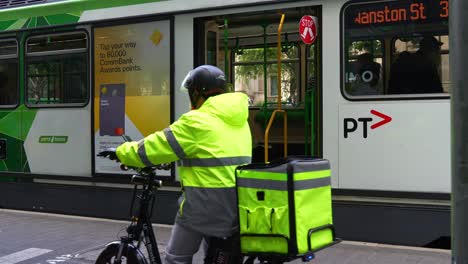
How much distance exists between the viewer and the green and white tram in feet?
17.4

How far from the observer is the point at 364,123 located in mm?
5504

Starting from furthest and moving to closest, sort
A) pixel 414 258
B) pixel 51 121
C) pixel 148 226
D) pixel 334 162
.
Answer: pixel 51 121, pixel 334 162, pixel 414 258, pixel 148 226

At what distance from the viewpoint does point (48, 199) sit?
7.59 metres

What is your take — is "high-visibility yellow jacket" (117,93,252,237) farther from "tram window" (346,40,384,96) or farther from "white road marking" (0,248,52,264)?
"white road marking" (0,248,52,264)

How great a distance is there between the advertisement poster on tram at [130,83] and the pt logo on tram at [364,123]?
207 centimetres

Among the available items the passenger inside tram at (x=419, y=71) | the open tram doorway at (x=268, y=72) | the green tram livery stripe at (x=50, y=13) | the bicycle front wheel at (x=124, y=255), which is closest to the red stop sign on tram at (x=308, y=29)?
the passenger inside tram at (x=419, y=71)

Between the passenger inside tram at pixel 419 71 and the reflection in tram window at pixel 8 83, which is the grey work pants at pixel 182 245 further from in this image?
the reflection in tram window at pixel 8 83

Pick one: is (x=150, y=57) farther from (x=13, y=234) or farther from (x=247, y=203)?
(x=247, y=203)

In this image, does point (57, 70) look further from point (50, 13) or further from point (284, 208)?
point (284, 208)

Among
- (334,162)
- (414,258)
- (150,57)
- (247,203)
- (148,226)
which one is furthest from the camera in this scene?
(150,57)

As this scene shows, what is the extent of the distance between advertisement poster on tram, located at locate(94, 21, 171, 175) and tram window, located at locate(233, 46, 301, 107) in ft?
6.37

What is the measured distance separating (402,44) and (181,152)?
3.18 metres

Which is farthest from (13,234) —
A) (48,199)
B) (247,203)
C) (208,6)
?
(247,203)

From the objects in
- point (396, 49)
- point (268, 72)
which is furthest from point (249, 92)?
point (396, 49)
